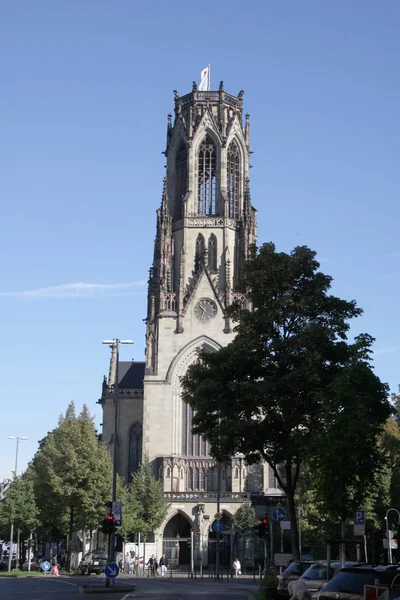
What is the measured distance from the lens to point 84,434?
65500 millimetres

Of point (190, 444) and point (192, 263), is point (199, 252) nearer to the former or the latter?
point (192, 263)

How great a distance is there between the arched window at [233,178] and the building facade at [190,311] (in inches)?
3.7

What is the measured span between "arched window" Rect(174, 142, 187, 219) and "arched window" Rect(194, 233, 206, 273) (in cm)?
413

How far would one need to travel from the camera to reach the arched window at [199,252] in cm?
8200

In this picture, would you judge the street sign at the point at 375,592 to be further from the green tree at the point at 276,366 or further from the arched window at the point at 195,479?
the arched window at the point at 195,479

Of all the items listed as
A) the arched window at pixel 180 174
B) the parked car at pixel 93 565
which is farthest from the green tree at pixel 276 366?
the arched window at pixel 180 174

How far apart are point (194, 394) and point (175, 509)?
44.4 meters

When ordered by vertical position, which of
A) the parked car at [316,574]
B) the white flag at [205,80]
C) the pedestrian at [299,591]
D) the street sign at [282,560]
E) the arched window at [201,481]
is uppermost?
the white flag at [205,80]

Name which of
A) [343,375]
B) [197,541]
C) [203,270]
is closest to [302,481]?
[197,541]

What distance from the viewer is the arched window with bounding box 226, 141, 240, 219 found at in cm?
8469

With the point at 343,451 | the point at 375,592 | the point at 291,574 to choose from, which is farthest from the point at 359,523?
the point at 375,592

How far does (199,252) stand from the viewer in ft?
271

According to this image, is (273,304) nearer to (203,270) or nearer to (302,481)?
(302,481)

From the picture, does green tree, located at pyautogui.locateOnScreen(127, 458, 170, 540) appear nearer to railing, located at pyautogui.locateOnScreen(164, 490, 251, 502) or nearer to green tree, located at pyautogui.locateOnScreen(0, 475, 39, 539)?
railing, located at pyautogui.locateOnScreen(164, 490, 251, 502)
